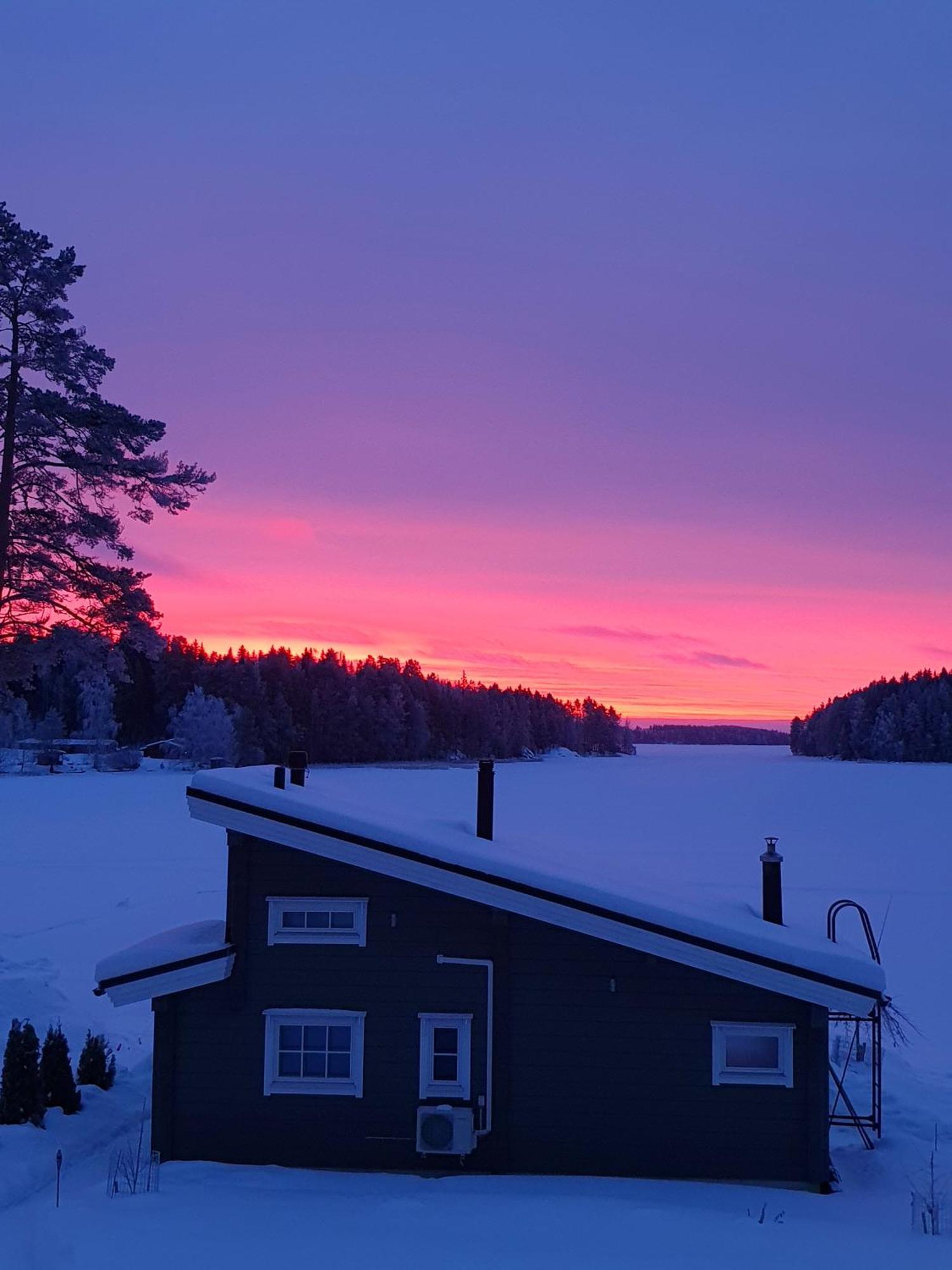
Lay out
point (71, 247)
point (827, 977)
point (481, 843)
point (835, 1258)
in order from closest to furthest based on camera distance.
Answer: point (835, 1258)
point (827, 977)
point (481, 843)
point (71, 247)

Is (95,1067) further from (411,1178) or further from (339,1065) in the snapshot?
(411,1178)

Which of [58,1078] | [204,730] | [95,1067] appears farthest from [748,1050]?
[204,730]

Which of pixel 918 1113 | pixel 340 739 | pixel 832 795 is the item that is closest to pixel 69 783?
pixel 832 795

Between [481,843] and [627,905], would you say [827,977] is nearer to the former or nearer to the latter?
[627,905]

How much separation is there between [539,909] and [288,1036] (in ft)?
11.6

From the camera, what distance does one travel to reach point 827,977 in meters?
12.3

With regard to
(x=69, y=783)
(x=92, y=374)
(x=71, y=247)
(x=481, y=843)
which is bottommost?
(x=69, y=783)

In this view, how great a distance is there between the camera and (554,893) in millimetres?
12773

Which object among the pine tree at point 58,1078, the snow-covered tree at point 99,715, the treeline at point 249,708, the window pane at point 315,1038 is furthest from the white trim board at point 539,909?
the snow-covered tree at point 99,715

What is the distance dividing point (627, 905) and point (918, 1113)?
686 cm

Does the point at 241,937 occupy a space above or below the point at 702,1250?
above

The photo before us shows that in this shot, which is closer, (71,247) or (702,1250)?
(702,1250)

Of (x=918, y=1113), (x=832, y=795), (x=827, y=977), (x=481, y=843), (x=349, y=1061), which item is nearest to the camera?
(x=827, y=977)

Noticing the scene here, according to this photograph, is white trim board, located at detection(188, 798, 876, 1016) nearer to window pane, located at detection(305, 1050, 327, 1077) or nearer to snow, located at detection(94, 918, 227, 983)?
snow, located at detection(94, 918, 227, 983)
